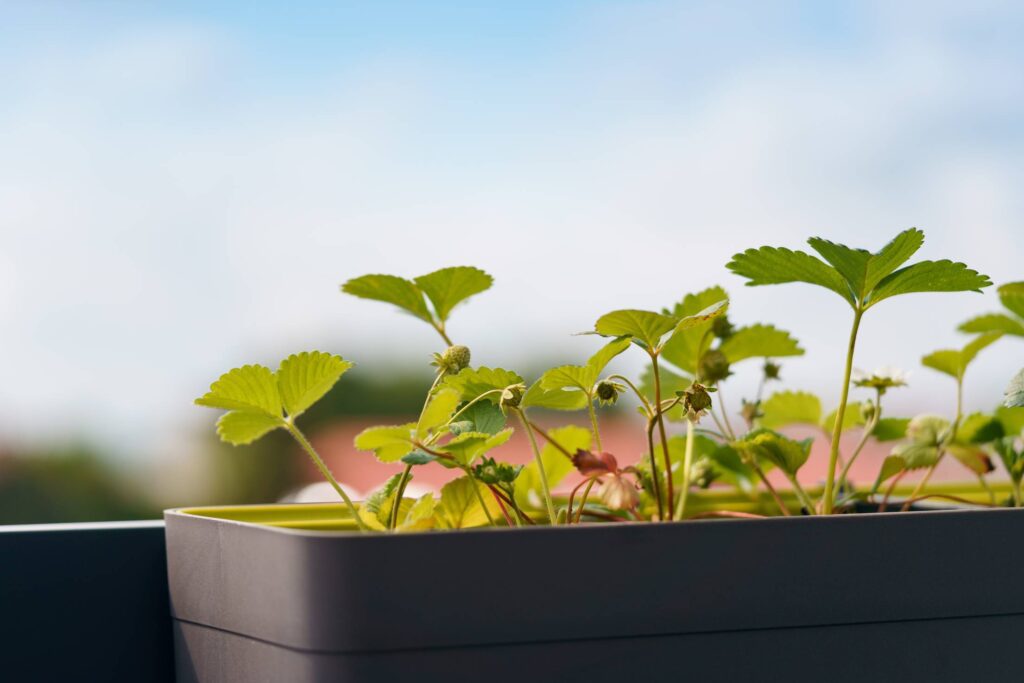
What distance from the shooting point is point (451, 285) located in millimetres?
494

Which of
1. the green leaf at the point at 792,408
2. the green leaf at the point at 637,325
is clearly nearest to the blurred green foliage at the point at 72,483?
the green leaf at the point at 792,408

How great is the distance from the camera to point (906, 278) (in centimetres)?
45

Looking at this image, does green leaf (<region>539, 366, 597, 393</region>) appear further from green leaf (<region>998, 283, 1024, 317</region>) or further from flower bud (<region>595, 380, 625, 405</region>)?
green leaf (<region>998, 283, 1024, 317</region>)

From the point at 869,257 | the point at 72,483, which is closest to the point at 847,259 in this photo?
the point at 869,257

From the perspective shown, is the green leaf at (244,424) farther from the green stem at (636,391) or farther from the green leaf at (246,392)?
the green stem at (636,391)

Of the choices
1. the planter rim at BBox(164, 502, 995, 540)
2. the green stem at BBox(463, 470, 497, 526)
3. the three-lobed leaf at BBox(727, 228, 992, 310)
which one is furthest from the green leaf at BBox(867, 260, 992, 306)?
→ the green stem at BBox(463, 470, 497, 526)

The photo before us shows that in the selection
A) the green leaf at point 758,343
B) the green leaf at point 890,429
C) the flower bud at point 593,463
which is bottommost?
the green leaf at point 890,429

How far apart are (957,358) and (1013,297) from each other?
0.22 feet

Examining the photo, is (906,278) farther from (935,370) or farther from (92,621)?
(92,621)

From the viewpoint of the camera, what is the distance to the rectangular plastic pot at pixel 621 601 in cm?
32

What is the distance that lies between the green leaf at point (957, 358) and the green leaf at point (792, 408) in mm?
81

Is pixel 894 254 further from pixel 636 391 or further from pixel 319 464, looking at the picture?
pixel 319 464

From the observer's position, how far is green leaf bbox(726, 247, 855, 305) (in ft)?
1.47

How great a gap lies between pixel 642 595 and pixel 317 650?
0.11m
